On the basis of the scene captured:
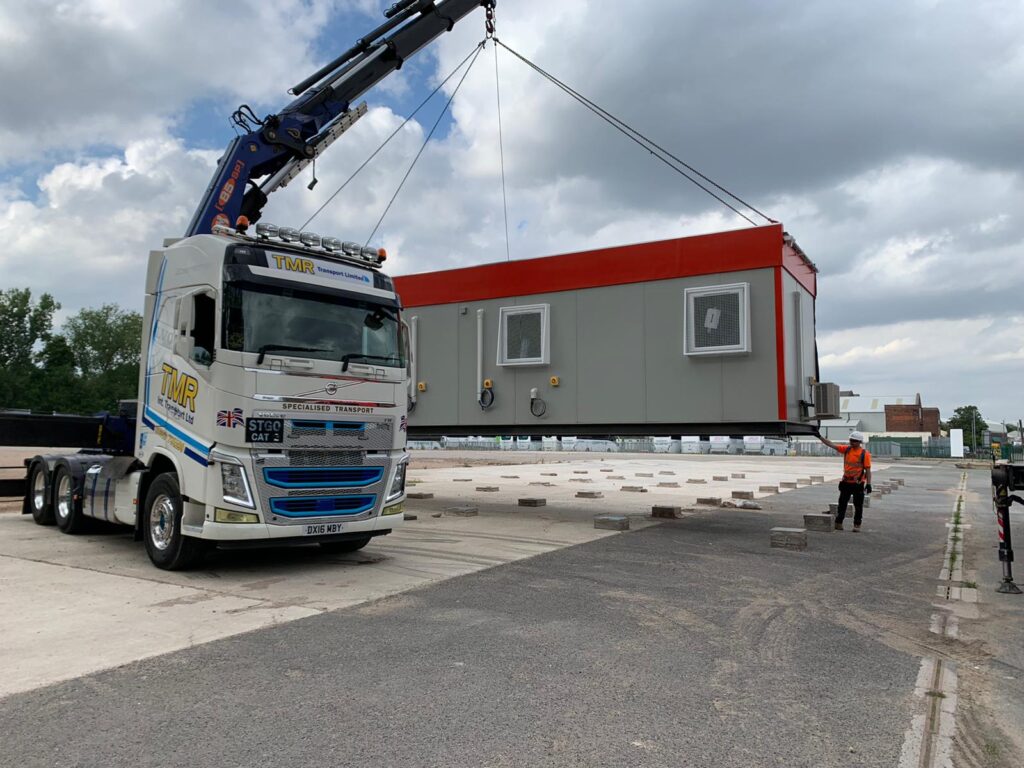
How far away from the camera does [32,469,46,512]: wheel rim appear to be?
12.3 metres

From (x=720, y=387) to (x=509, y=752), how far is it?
29.8 feet

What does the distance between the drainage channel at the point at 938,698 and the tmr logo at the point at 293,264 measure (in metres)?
7.06

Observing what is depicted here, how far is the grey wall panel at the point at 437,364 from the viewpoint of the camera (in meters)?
14.8

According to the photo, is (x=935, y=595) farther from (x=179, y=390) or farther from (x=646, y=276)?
(x=179, y=390)

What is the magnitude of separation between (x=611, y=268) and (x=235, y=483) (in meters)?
7.84

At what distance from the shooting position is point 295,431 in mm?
7941

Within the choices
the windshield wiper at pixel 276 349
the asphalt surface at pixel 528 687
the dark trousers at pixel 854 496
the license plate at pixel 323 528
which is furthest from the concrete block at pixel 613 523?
the windshield wiper at pixel 276 349

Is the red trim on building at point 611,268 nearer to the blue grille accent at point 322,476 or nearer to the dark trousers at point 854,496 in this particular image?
the dark trousers at point 854,496

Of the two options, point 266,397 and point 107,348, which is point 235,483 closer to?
point 266,397

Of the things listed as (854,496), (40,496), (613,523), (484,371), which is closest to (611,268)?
(484,371)

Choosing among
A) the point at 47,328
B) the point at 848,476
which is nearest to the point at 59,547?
the point at 848,476

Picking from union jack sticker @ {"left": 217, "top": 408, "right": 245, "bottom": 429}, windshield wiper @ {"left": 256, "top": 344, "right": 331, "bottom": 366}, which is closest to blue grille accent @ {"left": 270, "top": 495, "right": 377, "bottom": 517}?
union jack sticker @ {"left": 217, "top": 408, "right": 245, "bottom": 429}

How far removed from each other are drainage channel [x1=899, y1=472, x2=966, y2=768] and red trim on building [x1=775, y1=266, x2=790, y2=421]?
3.49 m

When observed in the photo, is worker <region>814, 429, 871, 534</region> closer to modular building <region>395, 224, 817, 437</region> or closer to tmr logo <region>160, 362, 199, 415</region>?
modular building <region>395, 224, 817, 437</region>
